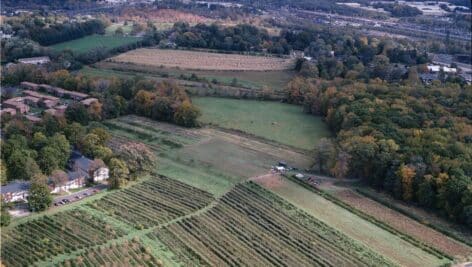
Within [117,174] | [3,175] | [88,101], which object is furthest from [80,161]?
[88,101]

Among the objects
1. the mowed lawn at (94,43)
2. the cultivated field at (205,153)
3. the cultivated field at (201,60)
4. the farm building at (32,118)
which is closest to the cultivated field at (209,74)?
the cultivated field at (201,60)

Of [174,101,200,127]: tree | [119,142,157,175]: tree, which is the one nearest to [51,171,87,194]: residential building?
[119,142,157,175]: tree

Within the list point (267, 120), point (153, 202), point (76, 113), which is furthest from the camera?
point (267, 120)

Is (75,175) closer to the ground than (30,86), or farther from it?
farther from it

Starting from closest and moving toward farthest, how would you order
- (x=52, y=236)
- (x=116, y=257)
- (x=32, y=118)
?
(x=116, y=257) < (x=52, y=236) < (x=32, y=118)

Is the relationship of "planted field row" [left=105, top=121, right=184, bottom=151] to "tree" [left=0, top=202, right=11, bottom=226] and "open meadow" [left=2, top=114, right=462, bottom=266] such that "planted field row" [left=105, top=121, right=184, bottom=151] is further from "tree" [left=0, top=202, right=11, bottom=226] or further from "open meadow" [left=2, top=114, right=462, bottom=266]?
"tree" [left=0, top=202, right=11, bottom=226]

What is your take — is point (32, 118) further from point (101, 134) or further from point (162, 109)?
point (162, 109)

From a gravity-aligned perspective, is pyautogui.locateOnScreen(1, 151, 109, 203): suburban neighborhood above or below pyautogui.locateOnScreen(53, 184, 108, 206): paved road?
above
